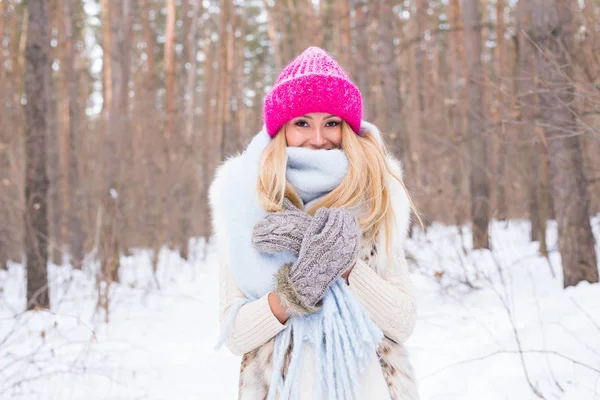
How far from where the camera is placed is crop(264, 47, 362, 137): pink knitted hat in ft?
5.55

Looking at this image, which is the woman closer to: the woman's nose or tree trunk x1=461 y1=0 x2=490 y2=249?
the woman's nose

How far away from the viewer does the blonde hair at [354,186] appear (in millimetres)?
1613

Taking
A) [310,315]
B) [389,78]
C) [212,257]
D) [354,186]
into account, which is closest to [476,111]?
[389,78]

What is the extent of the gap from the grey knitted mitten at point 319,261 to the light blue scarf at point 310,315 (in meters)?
0.09

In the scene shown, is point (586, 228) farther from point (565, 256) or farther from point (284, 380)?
point (284, 380)

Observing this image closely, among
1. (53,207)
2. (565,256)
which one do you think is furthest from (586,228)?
(53,207)

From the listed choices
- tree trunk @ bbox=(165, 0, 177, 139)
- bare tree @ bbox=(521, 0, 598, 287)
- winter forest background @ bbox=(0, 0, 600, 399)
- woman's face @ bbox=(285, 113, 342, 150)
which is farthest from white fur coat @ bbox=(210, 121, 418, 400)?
tree trunk @ bbox=(165, 0, 177, 139)

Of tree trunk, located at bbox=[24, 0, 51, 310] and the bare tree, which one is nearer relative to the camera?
the bare tree

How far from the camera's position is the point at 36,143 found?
20.1 feet

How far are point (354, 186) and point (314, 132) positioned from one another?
237 mm

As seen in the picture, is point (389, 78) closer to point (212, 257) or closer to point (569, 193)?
point (569, 193)

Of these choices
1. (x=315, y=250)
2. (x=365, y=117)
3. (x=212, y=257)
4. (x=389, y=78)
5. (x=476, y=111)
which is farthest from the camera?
(x=212, y=257)

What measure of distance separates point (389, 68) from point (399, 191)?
8.77 m

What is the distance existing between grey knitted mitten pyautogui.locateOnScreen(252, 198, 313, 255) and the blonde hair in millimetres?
72
